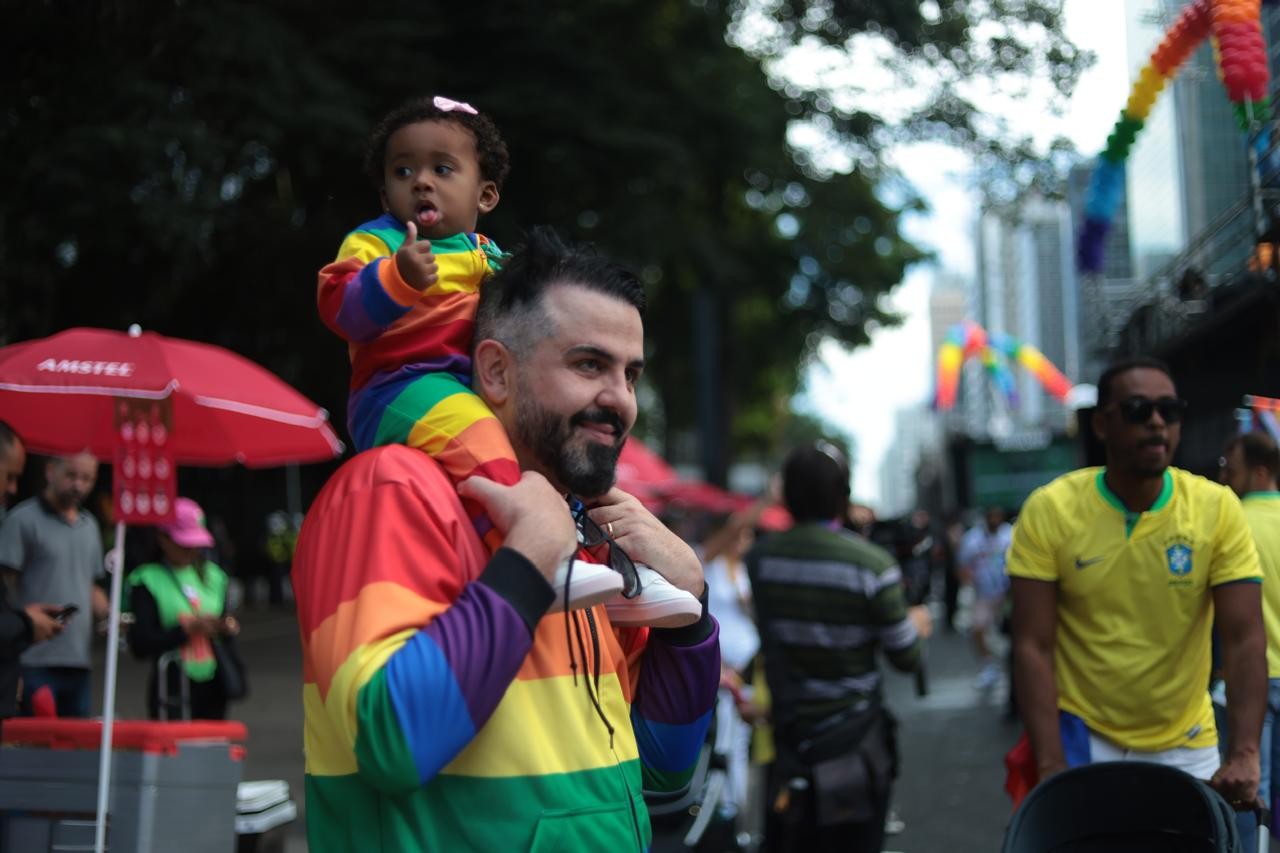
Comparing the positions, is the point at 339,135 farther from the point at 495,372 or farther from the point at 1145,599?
the point at 495,372

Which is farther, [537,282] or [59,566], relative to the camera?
[59,566]

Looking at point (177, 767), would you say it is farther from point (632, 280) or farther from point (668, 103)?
point (668, 103)

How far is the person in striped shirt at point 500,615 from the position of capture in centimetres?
180

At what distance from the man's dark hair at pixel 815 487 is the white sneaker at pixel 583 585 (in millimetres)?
3527

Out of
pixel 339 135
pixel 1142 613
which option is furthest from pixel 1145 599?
pixel 339 135

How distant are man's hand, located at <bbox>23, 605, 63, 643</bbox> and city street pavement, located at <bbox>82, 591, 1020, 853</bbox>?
96.7 inches

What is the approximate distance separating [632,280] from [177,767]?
3214 mm

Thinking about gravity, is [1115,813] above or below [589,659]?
below

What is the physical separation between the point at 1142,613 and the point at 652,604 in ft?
7.99

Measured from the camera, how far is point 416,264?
7.57ft

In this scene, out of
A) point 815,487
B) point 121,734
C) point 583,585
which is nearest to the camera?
point 583,585

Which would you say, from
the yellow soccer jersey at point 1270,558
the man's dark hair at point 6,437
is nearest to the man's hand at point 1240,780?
the yellow soccer jersey at point 1270,558

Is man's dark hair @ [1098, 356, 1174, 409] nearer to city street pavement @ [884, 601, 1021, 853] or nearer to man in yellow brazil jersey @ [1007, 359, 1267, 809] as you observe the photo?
→ man in yellow brazil jersey @ [1007, 359, 1267, 809]

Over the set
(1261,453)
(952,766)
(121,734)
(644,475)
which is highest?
(644,475)
